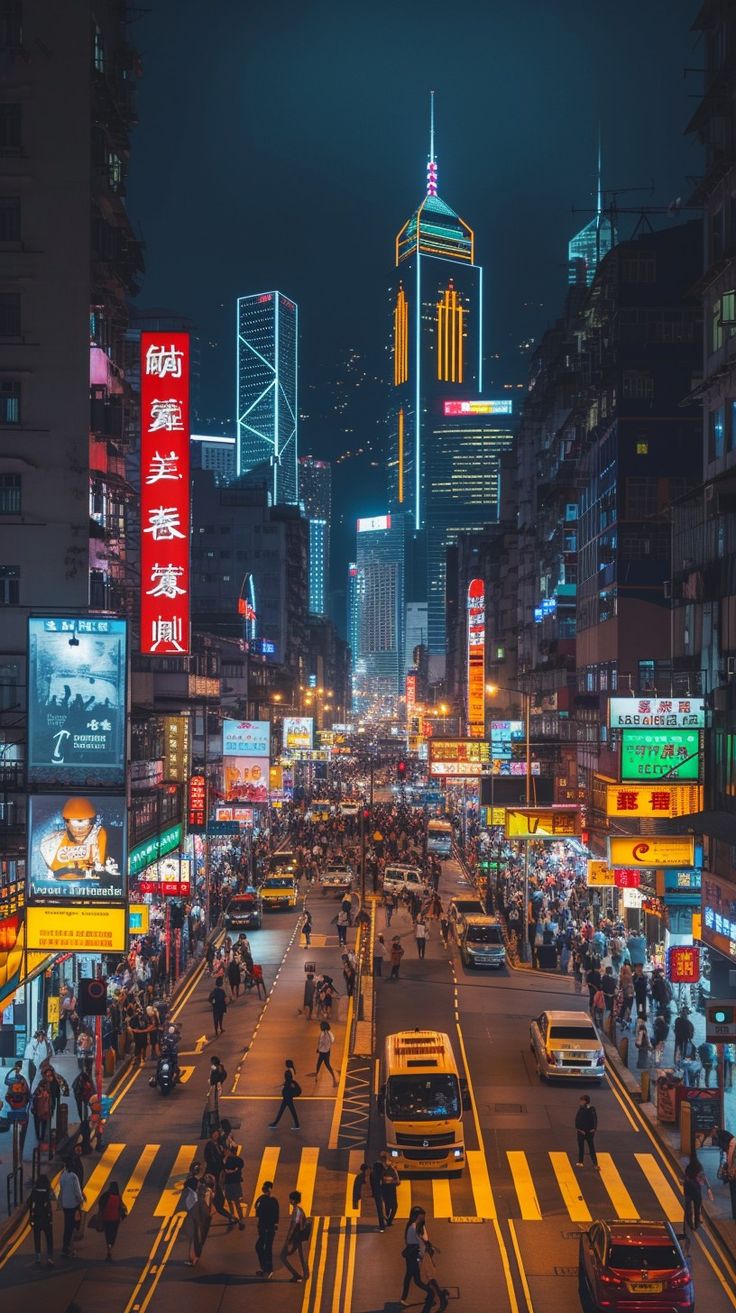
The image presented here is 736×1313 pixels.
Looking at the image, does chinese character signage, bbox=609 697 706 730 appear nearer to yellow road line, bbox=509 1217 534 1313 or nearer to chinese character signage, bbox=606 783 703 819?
chinese character signage, bbox=606 783 703 819

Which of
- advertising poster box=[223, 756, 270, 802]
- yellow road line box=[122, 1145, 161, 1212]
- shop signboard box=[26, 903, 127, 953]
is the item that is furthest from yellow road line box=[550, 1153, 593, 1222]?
advertising poster box=[223, 756, 270, 802]

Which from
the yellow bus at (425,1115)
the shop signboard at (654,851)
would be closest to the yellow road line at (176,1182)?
the yellow bus at (425,1115)

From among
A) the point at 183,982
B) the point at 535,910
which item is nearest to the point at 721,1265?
the point at 183,982

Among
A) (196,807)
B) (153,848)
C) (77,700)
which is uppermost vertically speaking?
(77,700)

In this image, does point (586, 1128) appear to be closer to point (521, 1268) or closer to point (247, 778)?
point (521, 1268)

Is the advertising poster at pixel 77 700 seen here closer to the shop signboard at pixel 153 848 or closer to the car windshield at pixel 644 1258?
the shop signboard at pixel 153 848

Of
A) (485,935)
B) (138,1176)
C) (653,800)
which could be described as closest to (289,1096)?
(138,1176)
